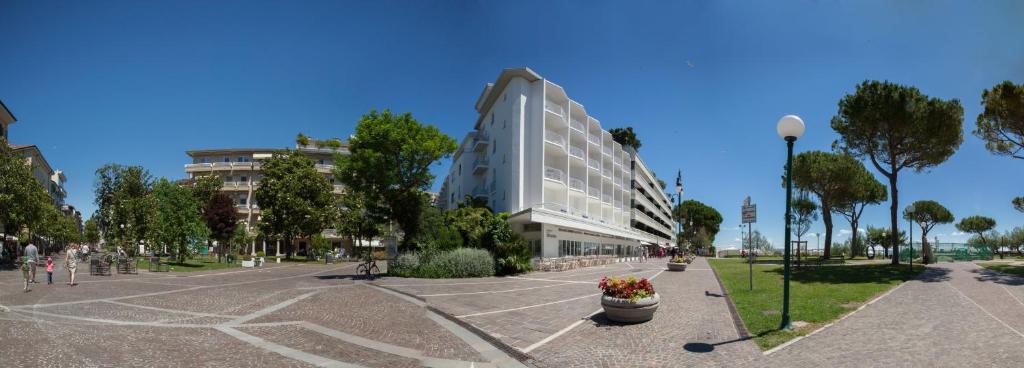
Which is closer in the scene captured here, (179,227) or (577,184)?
(179,227)

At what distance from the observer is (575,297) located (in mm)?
14516

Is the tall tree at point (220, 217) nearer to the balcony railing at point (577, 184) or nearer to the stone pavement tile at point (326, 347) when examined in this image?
the balcony railing at point (577, 184)

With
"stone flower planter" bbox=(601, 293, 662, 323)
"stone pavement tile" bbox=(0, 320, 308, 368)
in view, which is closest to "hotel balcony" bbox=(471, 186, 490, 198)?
"stone flower planter" bbox=(601, 293, 662, 323)

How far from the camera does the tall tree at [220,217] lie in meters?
46.2

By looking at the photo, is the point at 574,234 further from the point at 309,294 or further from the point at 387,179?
the point at 309,294

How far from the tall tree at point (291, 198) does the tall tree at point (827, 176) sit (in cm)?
4433

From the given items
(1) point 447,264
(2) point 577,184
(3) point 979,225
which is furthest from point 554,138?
(3) point 979,225

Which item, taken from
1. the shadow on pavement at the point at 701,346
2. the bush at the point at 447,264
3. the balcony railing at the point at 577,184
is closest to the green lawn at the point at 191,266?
the bush at the point at 447,264

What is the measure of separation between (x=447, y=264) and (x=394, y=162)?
8090 millimetres

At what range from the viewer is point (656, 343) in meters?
8.05

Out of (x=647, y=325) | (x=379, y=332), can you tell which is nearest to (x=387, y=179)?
(x=379, y=332)

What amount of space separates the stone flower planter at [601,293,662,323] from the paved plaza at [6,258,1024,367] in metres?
0.20

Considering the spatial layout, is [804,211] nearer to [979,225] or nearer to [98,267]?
[979,225]

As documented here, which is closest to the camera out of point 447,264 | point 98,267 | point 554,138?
point 447,264
